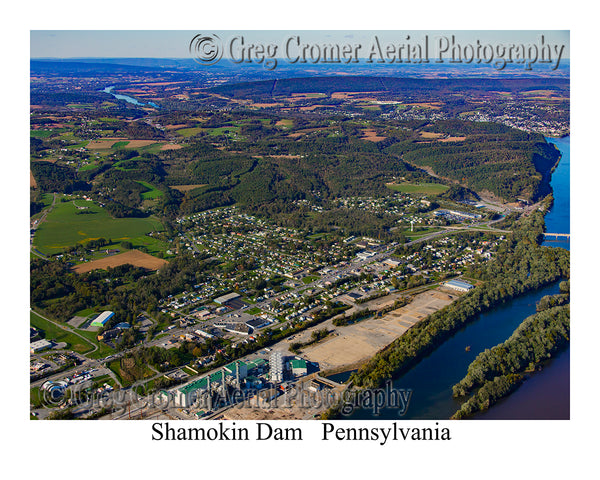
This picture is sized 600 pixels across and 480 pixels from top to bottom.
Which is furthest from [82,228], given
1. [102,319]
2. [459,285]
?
[459,285]

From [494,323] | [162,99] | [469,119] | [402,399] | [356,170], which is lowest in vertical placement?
[402,399]

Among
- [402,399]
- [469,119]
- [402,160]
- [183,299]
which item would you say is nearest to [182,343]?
[183,299]

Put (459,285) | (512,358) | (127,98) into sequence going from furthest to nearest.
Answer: (127,98), (459,285), (512,358)

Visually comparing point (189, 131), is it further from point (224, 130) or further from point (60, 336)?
point (60, 336)

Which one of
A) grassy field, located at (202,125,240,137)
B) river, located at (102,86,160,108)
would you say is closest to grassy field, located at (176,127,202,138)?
grassy field, located at (202,125,240,137)

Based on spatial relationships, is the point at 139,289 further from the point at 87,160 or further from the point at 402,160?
the point at 402,160

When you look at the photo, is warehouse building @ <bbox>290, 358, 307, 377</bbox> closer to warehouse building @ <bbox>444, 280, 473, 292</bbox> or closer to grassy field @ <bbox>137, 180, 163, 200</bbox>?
warehouse building @ <bbox>444, 280, 473, 292</bbox>
